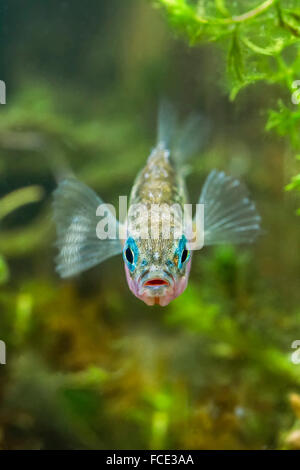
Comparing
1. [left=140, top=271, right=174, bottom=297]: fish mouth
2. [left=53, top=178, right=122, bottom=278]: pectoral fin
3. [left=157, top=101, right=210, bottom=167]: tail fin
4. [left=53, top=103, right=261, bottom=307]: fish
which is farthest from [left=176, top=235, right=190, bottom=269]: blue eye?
[left=157, top=101, right=210, bottom=167]: tail fin

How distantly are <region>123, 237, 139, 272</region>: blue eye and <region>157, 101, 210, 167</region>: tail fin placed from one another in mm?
1120

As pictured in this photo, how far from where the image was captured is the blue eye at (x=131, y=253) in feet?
6.65

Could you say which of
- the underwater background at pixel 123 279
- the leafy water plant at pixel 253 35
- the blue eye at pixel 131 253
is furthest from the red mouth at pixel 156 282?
the underwater background at pixel 123 279

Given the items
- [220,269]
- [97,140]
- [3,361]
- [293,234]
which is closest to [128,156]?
[97,140]

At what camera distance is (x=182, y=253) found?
209cm

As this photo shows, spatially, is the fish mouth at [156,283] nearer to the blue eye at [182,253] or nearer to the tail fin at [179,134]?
the blue eye at [182,253]

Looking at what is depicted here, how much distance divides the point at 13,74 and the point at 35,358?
4685mm

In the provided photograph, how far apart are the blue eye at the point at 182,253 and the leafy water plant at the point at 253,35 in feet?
2.43

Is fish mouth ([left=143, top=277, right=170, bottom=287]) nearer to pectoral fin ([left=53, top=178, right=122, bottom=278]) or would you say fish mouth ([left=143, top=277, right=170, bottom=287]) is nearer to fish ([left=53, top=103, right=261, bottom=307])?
fish ([left=53, top=103, right=261, bottom=307])

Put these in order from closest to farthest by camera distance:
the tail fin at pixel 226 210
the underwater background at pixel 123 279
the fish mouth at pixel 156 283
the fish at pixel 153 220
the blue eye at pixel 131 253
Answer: the fish mouth at pixel 156 283 < the blue eye at pixel 131 253 < the fish at pixel 153 220 < the tail fin at pixel 226 210 < the underwater background at pixel 123 279

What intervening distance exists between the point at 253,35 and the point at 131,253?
162 centimetres

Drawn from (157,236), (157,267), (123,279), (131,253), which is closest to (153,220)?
(157,236)

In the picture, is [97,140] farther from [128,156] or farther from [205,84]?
[205,84]

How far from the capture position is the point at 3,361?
3.71 meters
